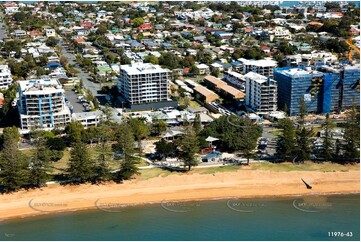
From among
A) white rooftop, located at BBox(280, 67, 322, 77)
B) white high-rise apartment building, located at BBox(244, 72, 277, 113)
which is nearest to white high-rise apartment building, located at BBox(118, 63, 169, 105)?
white high-rise apartment building, located at BBox(244, 72, 277, 113)

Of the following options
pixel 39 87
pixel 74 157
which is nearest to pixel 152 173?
pixel 74 157

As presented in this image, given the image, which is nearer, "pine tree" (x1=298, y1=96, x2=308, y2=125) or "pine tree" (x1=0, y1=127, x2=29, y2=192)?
"pine tree" (x1=0, y1=127, x2=29, y2=192)

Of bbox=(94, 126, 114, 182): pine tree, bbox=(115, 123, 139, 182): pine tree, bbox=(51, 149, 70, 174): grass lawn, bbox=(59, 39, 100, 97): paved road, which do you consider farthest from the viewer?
bbox=(59, 39, 100, 97): paved road

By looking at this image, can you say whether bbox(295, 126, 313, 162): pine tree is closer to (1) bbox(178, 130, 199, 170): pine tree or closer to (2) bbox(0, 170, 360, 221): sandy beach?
(2) bbox(0, 170, 360, 221): sandy beach

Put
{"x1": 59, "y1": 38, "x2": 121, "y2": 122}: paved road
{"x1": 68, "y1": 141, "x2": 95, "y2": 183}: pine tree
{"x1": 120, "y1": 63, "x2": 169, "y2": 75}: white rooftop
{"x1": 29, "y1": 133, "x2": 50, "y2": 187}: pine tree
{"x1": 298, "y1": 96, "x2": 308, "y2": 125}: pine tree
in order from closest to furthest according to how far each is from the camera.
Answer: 1. {"x1": 29, "y1": 133, "x2": 50, "y2": 187}: pine tree
2. {"x1": 68, "y1": 141, "x2": 95, "y2": 183}: pine tree
3. {"x1": 298, "y1": 96, "x2": 308, "y2": 125}: pine tree
4. {"x1": 59, "y1": 38, "x2": 121, "y2": 122}: paved road
5. {"x1": 120, "y1": 63, "x2": 169, "y2": 75}: white rooftop

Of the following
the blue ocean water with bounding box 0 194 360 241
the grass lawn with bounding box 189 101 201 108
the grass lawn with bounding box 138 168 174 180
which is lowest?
the blue ocean water with bounding box 0 194 360 241

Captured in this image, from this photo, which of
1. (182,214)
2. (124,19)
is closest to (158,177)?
(182,214)

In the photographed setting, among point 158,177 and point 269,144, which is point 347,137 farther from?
point 158,177

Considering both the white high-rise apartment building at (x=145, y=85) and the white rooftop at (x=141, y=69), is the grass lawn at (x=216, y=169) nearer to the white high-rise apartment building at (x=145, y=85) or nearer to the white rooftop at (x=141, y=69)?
the white high-rise apartment building at (x=145, y=85)

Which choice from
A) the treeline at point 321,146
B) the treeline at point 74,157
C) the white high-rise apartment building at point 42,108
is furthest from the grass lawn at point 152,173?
the white high-rise apartment building at point 42,108
